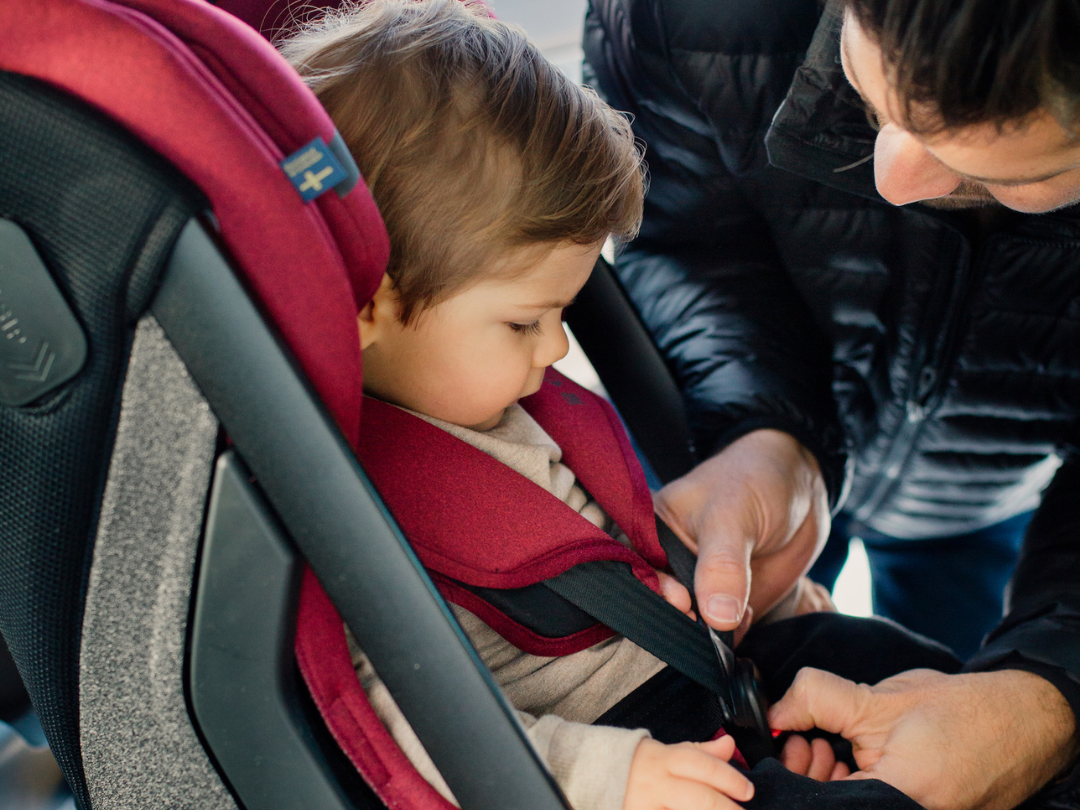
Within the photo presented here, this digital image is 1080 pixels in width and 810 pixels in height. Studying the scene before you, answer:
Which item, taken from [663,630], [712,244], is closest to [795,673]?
[663,630]

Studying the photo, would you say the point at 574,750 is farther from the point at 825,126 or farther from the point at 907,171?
the point at 825,126

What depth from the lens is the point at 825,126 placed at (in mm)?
1005

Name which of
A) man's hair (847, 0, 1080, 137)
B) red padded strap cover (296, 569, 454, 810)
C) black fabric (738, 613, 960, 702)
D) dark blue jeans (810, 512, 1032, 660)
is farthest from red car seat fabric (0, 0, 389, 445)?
dark blue jeans (810, 512, 1032, 660)

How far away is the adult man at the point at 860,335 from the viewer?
2.79ft

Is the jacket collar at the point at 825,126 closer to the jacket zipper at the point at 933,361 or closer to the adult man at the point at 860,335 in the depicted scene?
the adult man at the point at 860,335

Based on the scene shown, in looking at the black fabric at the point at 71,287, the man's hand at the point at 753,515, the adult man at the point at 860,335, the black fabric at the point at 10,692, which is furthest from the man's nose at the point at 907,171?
the black fabric at the point at 10,692

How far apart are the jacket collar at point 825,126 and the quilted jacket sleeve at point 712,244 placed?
0.53ft

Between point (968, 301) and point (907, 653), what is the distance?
0.48 metres

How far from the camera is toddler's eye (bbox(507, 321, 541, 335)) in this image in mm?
859

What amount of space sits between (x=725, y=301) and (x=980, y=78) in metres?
0.76

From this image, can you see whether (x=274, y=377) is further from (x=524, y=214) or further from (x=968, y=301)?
(x=968, y=301)

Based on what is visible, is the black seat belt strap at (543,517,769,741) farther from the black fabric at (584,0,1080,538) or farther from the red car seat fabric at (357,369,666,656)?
the black fabric at (584,0,1080,538)

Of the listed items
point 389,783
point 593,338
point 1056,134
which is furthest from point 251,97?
point 593,338

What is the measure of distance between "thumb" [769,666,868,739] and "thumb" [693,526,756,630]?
93mm
